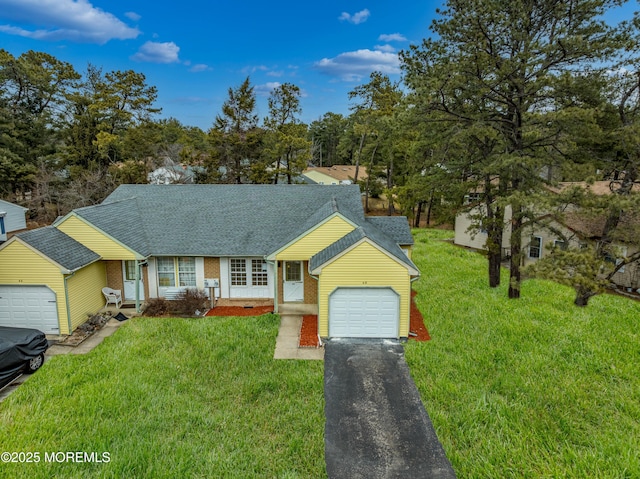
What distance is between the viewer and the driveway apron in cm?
747

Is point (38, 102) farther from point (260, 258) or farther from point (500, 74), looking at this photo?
point (500, 74)

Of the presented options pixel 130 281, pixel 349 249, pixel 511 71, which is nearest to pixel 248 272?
pixel 130 281

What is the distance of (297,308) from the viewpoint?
16172 millimetres

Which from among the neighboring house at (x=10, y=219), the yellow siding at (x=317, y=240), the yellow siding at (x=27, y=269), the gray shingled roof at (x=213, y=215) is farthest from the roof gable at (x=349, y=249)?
the neighboring house at (x=10, y=219)

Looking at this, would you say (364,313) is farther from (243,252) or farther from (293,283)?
(243,252)

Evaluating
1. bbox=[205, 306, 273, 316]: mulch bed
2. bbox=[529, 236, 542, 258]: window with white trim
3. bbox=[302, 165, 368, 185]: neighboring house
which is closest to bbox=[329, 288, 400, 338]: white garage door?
bbox=[205, 306, 273, 316]: mulch bed

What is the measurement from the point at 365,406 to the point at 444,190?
1085 cm

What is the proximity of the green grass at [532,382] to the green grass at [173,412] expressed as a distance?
3.46 m

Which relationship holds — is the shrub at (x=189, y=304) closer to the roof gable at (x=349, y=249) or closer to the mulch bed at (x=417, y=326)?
the roof gable at (x=349, y=249)

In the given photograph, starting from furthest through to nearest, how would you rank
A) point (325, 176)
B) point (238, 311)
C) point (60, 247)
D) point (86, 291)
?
1. point (325, 176)
2. point (238, 311)
3. point (86, 291)
4. point (60, 247)

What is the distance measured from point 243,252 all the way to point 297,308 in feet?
11.4

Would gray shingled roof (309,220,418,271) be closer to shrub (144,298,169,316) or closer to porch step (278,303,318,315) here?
porch step (278,303,318,315)

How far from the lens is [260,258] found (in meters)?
16.8

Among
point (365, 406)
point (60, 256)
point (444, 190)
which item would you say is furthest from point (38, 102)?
point (365, 406)
